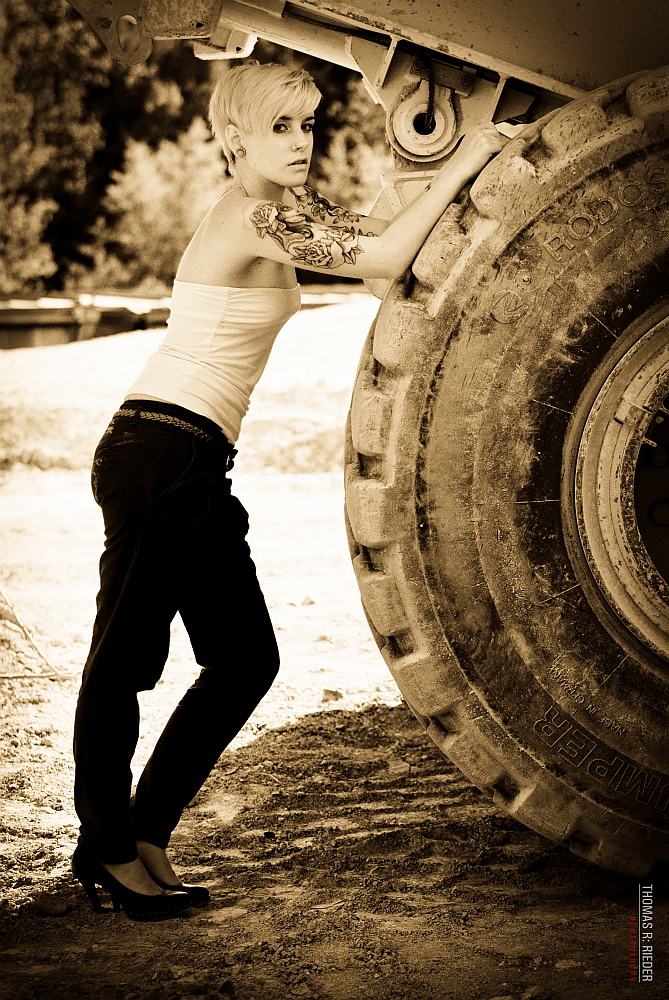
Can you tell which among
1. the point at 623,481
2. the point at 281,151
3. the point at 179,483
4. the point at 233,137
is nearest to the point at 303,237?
the point at 281,151

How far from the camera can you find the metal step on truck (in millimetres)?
2795

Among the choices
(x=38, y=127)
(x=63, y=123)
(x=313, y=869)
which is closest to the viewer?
(x=313, y=869)

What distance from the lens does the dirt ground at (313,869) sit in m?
2.71

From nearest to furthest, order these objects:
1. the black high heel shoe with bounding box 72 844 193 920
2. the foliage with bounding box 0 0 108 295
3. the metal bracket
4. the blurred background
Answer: the black high heel shoe with bounding box 72 844 193 920 → the metal bracket → the foliage with bounding box 0 0 108 295 → the blurred background

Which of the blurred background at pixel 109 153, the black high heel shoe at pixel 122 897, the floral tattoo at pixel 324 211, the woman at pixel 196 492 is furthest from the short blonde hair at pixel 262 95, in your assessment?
the blurred background at pixel 109 153

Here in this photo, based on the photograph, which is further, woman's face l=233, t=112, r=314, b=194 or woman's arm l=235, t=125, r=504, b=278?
woman's face l=233, t=112, r=314, b=194

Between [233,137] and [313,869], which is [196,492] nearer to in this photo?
[233,137]

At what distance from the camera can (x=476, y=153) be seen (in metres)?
2.87

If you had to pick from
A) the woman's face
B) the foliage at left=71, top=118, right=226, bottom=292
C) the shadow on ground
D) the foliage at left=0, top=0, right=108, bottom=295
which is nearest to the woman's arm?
the woman's face

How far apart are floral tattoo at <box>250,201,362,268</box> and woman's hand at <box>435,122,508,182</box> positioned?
296mm

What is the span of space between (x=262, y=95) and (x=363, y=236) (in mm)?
482

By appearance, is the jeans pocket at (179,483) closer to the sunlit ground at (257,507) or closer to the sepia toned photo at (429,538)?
the sepia toned photo at (429,538)

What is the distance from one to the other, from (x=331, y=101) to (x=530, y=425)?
16196mm

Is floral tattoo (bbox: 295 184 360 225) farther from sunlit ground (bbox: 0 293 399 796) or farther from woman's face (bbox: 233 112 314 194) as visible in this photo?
sunlit ground (bbox: 0 293 399 796)
